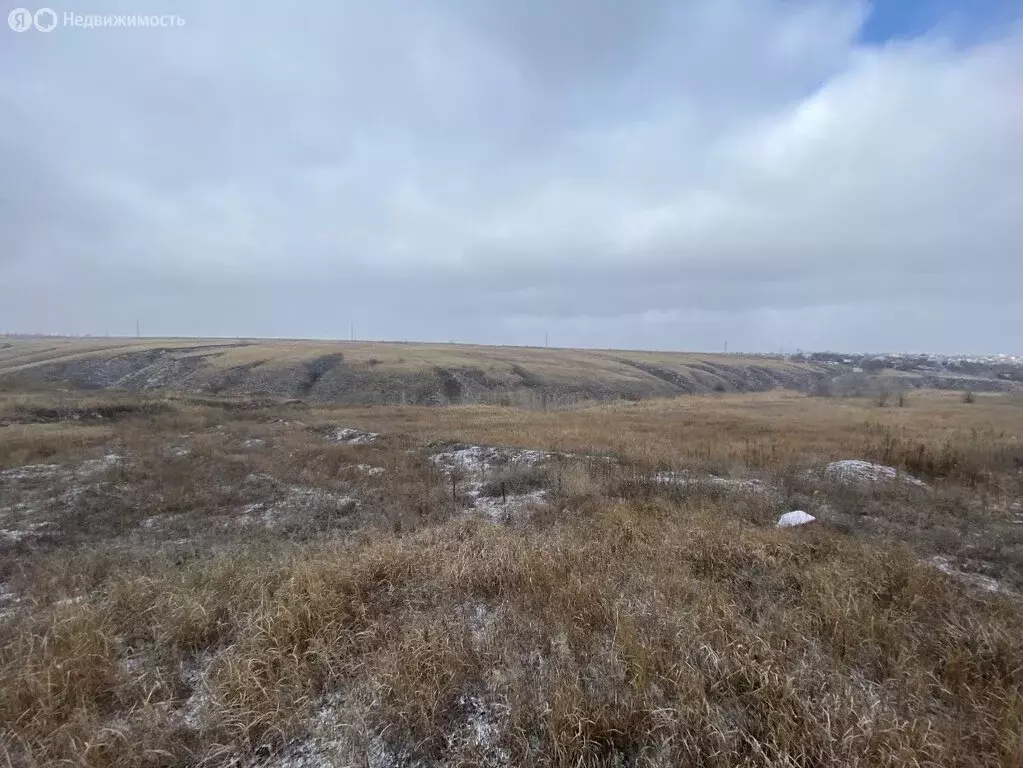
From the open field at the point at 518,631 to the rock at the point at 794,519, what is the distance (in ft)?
1.08

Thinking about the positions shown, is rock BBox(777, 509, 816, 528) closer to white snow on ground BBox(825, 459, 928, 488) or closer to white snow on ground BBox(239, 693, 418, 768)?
white snow on ground BBox(825, 459, 928, 488)

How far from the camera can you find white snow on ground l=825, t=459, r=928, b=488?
13.9 metres

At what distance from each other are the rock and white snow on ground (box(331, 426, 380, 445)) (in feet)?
55.0

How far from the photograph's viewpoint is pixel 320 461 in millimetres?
17125

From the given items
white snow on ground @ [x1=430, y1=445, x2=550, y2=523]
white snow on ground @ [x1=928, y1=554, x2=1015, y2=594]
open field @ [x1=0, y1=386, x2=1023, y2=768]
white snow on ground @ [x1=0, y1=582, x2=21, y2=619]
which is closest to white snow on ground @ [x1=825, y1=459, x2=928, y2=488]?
open field @ [x1=0, y1=386, x2=1023, y2=768]

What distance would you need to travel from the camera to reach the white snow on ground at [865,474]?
547 inches

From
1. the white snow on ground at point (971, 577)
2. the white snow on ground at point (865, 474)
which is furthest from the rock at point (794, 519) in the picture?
the white snow on ground at point (865, 474)

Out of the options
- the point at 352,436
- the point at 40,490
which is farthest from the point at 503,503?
the point at 352,436

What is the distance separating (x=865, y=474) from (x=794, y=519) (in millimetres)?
7058

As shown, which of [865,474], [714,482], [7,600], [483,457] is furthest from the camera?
[483,457]

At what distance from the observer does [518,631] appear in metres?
4.90

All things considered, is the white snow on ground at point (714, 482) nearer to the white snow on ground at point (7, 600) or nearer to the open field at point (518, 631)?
the open field at point (518, 631)

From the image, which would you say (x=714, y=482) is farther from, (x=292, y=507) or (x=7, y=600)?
(x=7, y=600)

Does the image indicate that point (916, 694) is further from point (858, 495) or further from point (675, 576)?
point (858, 495)
